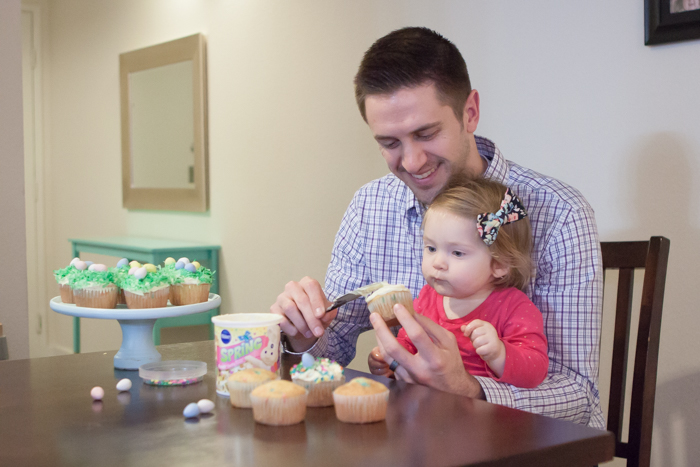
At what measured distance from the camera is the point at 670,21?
6.31ft

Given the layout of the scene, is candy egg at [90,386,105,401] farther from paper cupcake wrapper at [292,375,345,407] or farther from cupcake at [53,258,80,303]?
cupcake at [53,258,80,303]

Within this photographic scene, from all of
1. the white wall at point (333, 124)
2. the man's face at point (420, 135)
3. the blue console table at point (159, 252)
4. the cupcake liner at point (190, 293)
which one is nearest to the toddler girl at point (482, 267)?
the man's face at point (420, 135)

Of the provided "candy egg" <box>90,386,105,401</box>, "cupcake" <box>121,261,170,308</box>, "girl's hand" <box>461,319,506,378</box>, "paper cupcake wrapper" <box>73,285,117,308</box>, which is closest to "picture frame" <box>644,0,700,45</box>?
"girl's hand" <box>461,319,506,378</box>

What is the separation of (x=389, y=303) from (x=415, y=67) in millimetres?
534

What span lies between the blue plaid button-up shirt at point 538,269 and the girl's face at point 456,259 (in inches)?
6.1

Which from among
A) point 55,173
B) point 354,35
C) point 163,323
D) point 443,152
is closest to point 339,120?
point 354,35

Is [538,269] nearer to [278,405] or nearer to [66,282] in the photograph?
[278,405]

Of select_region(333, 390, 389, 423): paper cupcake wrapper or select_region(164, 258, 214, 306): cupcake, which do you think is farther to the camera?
select_region(164, 258, 214, 306): cupcake

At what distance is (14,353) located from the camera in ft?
9.00

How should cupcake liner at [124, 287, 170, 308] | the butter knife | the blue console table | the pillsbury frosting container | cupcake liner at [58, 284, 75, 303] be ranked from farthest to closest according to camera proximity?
the blue console table < cupcake liner at [58, 284, 75, 303] < cupcake liner at [124, 287, 170, 308] < the butter knife < the pillsbury frosting container

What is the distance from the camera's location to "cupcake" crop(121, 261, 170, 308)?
1.39 meters

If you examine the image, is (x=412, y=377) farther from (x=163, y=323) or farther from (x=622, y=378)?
(x=163, y=323)

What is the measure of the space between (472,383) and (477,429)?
35 cm

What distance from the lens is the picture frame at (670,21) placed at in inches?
73.7
